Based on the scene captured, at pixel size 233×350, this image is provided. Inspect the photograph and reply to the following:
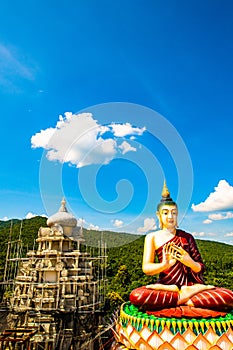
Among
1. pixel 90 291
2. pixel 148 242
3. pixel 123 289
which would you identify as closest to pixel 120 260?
pixel 123 289

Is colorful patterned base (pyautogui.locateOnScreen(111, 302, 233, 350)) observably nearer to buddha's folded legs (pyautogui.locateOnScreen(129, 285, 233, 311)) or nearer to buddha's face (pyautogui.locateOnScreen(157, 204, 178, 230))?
buddha's folded legs (pyautogui.locateOnScreen(129, 285, 233, 311))

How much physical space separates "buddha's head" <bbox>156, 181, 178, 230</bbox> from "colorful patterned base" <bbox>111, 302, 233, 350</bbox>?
2.55 meters

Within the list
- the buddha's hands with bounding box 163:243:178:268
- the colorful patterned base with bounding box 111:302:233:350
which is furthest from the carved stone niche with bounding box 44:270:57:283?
the colorful patterned base with bounding box 111:302:233:350

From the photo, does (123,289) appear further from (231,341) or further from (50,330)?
(231,341)

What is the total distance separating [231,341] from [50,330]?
11.8 meters

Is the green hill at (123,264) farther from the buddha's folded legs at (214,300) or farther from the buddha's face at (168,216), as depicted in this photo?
the buddha's folded legs at (214,300)

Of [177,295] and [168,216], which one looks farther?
[168,216]

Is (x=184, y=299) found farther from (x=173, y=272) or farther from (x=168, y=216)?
(x=168, y=216)

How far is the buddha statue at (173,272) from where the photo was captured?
671cm

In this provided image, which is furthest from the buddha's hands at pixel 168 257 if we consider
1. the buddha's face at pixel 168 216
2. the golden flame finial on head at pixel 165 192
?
the golden flame finial on head at pixel 165 192

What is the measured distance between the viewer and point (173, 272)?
7.45 metres

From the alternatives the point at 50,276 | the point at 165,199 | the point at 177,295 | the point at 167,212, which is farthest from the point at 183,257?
the point at 50,276

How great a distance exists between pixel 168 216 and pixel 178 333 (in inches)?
120

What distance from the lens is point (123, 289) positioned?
28.3 metres
